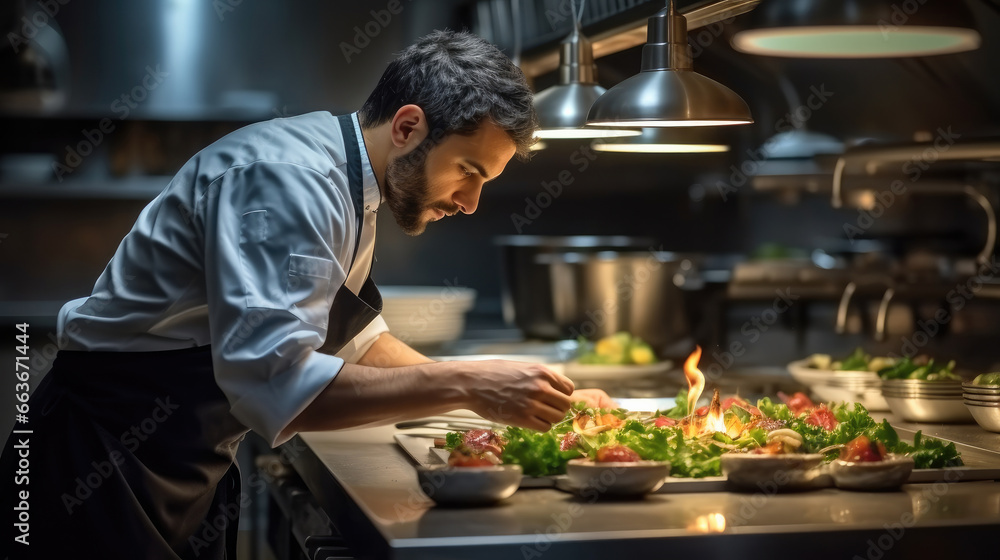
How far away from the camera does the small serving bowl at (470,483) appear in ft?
4.91

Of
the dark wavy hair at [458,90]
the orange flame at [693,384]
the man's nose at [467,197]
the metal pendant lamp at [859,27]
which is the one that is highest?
the metal pendant lamp at [859,27]

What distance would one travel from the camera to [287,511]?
237 centimetres

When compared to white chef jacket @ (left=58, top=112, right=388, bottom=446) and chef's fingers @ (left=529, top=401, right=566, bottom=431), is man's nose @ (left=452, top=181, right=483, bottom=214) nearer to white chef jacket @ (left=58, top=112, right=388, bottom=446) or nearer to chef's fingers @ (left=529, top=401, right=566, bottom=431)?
white chef jacket @ (left=58, top=112, right=388, bottom=446)

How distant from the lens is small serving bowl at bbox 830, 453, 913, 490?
1619mm

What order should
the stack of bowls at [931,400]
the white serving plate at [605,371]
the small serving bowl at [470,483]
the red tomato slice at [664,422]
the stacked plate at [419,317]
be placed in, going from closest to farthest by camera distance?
the small serving bowl at [470,483] < the red tomato slice at [664,422] < the stack of bowls at [931,400] < the white serving plate at [605,371] < the stacked plate at [419,317]

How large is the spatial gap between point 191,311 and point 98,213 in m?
3.58

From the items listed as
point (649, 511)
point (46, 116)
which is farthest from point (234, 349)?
point (46, 116)

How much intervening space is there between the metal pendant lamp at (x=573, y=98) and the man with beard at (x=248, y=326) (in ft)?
1.03

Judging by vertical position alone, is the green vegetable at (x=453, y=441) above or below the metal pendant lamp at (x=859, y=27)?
below
